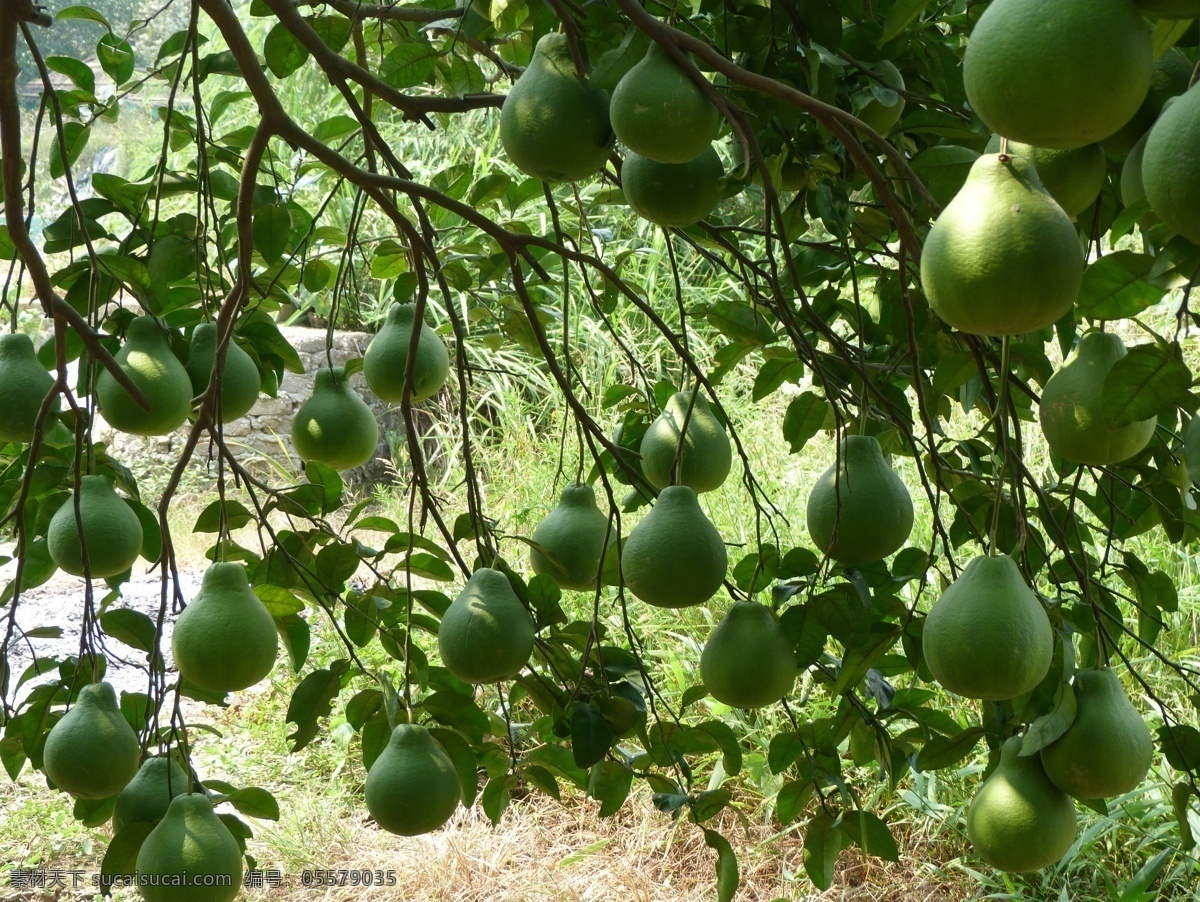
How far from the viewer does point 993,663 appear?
0.74m

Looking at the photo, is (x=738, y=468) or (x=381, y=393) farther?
(x=738, y=468)

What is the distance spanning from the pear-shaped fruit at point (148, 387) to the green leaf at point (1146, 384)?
92 cm

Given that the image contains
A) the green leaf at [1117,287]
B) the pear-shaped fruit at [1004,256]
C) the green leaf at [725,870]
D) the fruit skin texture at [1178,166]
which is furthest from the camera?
the green leaf at [725,870]

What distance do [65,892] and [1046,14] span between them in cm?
338

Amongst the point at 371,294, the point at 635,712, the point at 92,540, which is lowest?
the point at 635,712

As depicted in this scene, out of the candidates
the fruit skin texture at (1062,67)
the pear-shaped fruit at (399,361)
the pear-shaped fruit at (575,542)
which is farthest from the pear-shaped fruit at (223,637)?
the fruit skin texture at (1062,67)

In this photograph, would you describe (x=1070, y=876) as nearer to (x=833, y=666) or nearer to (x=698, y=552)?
(x=833, y=666)

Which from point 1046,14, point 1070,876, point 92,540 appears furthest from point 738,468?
point 1046,14

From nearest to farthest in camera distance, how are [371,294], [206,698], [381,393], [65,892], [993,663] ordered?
[993,663] < [206,698] < [381,393] < [65,892] < [371,294]

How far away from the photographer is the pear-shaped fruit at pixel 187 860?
0.99 meters

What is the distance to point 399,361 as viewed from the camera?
147cm

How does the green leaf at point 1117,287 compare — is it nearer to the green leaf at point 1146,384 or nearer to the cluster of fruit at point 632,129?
the green leaf at point 1146,384

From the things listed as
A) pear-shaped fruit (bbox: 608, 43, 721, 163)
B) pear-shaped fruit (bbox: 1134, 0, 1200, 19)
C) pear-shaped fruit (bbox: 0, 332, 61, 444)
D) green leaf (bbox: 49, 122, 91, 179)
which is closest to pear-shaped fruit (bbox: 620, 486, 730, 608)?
pear-shaped fruit (bbox: 608, 43, 721, 163)

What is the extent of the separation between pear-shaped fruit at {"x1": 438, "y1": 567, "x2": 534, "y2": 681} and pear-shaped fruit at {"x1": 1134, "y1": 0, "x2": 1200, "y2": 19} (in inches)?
30.4
